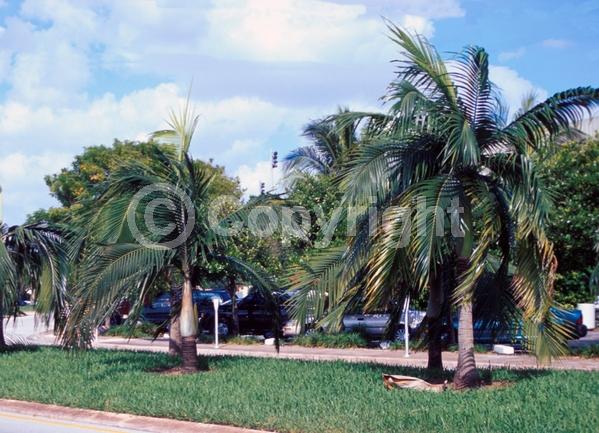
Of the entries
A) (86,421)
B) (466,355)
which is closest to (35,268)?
(86,421)

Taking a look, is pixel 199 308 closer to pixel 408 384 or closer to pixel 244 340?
pixel 244 340

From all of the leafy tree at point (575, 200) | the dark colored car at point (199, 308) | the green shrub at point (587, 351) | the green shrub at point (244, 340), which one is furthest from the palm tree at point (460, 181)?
the dark colored car at point (199, 308)

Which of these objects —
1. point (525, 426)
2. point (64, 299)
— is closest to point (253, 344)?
point (64, 299)

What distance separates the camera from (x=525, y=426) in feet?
28.1

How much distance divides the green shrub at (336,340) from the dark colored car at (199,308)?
5439mm

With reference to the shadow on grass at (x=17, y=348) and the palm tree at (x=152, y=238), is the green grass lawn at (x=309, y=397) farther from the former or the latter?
the shadow on grass at (x=17, y=348)

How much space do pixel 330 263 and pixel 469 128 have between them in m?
2.91

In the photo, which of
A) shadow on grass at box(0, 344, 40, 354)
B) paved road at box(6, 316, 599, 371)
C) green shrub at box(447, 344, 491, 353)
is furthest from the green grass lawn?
green shrub at box(447, 344, 491, 353)

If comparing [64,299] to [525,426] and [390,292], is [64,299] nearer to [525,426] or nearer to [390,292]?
[390,292]

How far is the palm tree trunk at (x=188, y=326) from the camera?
14.4 meters

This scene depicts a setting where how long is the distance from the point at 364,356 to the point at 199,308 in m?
9.86

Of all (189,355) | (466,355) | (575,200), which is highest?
(575,200)

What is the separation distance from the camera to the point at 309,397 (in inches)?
432

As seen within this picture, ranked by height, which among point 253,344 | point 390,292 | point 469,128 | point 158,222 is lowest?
point 253,344
